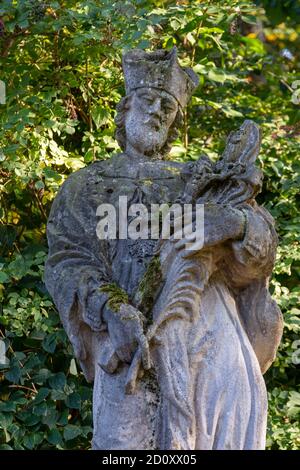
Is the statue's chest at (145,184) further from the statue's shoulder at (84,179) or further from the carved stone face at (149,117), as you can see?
the carved stone face at (149,117)

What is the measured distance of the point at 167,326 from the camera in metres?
7.85

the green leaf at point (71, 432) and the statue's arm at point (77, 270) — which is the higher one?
the statue's arm at point (77, 270)

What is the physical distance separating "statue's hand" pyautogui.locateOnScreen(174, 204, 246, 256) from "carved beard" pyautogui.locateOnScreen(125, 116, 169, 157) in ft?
2.69

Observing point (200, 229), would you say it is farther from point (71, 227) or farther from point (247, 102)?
point (247, 102)

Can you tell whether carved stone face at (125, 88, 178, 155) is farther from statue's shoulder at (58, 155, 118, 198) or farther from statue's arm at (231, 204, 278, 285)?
statue's arm at (231, 204, 278, 285)

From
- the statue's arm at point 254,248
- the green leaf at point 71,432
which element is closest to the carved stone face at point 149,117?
the statue's arm at point 254,248

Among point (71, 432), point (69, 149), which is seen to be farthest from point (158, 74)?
point (69, 149)

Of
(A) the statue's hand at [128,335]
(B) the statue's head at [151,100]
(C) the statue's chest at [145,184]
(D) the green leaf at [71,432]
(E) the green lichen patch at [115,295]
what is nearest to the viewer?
(A) the statue's hand at [128,335]

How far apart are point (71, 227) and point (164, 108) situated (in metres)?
0.85

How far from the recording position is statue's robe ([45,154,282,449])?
25.2 feet

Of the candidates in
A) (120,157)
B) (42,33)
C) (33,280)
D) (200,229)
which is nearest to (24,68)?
(42,33)

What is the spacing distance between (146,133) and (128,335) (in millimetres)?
1401

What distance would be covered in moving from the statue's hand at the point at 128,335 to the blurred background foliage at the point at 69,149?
3.52 metres

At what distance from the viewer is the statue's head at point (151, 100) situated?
862cm
